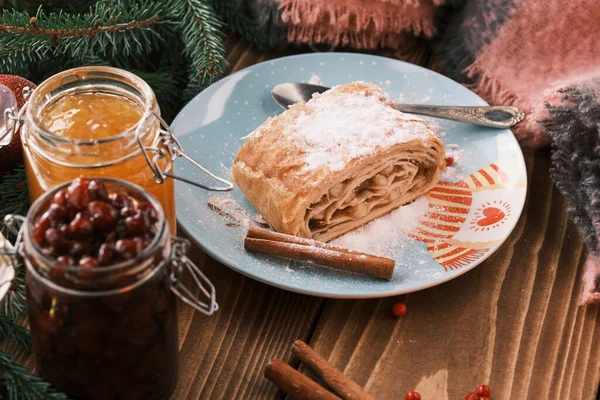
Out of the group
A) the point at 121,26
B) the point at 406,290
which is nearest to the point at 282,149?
the point at 406,290

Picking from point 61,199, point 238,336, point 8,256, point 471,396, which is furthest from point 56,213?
point 471,396

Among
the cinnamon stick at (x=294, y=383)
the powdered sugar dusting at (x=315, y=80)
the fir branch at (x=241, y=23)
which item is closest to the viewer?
the cinnamon stick at (x=294, y=383)

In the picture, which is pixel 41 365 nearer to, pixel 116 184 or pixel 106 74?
pixel 116 184

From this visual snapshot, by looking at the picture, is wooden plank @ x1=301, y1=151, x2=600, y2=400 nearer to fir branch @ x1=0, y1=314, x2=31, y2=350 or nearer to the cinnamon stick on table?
the cinnamon stick on table

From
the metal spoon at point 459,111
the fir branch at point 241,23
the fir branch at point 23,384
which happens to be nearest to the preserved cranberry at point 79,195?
the fir branch at point 23,384

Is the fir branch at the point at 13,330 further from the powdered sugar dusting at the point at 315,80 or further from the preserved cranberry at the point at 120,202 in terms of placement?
the powdered sugar dusting at the point at 315,80

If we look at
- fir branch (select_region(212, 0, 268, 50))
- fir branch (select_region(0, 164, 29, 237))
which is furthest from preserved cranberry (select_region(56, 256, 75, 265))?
fir branch (select_region(212, 0, 268, 50))
